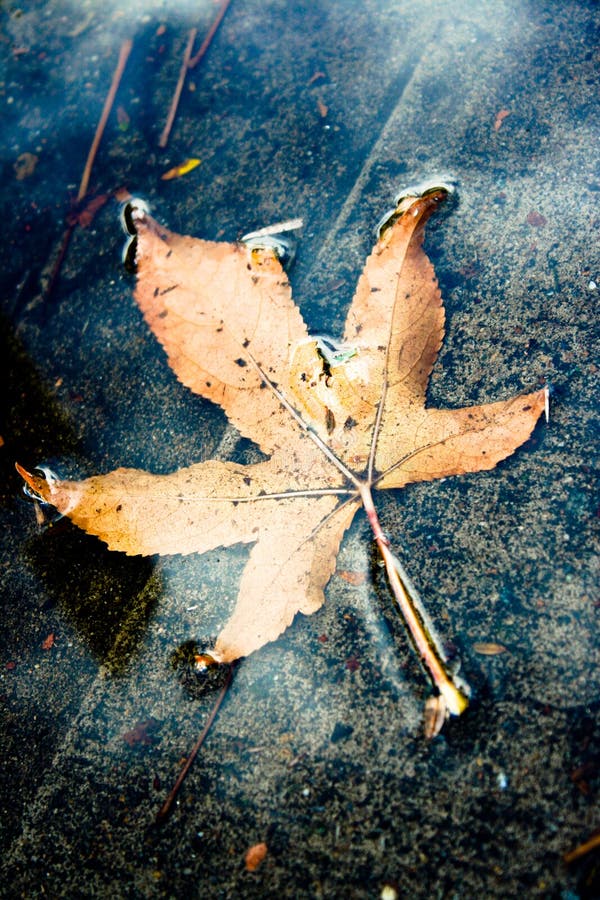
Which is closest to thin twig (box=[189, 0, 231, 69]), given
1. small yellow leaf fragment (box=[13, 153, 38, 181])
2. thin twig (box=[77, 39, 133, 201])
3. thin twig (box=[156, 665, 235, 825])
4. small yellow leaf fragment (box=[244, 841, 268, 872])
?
thin twig (box=[77, 39, 133, 201])

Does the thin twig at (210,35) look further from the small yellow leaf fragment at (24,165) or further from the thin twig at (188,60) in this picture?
the small yellow leaf fragment at (24,165)

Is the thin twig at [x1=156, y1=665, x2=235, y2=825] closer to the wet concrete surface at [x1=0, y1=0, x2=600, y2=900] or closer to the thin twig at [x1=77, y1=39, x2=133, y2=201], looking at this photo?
the wet concrete surface at [x1=0, y1=0, x2=600, y2=900]

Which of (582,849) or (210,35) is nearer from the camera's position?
(582,849)

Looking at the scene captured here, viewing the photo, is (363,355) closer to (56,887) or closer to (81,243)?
(81,243)

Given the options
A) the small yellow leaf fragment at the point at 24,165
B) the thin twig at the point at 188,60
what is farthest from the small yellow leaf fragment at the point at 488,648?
the small yellow leaf fragment at the point at 24,165

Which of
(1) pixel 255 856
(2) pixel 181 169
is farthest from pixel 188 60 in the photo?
(1) pixel 255 856

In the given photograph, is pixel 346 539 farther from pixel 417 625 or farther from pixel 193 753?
pixel 193 753
